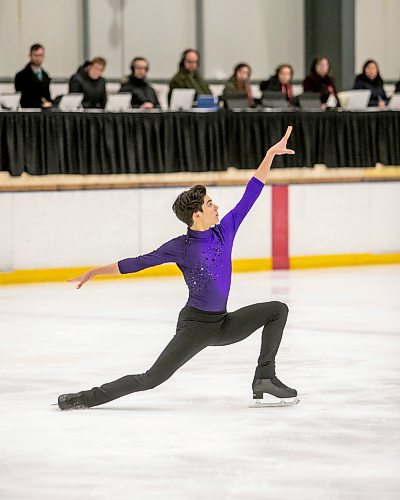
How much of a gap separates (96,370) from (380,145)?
917cm

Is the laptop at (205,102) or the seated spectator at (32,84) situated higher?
the seated spectator at (32,84)

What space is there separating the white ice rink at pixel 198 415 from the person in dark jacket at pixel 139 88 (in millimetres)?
Result: 4284

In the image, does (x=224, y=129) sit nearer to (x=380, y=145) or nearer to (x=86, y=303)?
(x=380, y=145)

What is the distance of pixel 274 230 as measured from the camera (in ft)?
53.6

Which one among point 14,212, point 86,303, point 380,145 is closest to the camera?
point 86,303

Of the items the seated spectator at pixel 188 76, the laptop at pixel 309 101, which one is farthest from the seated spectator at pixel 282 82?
the seated spectator at pixel 188 76

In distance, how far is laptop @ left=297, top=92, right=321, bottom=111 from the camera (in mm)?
16531

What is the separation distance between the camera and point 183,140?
15.8 m

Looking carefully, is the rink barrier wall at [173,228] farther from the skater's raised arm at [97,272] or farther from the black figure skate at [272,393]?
the skater's raised arm at [97,272]

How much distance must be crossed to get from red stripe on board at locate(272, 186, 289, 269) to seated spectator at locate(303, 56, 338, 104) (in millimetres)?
1508

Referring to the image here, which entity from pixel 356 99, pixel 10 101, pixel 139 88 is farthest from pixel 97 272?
pixel 356 99

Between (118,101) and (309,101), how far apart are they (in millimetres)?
2433

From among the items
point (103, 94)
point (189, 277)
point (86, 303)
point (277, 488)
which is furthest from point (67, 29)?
point (277, 488)

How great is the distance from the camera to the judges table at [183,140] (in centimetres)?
1493
